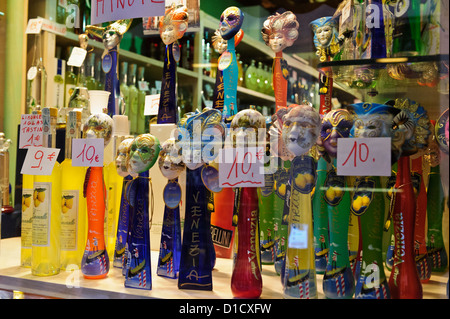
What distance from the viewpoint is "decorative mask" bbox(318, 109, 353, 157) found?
90cm

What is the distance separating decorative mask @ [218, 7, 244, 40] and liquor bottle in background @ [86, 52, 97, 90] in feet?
1.85

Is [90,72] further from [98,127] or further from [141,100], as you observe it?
[98,127]

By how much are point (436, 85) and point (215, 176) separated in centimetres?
47

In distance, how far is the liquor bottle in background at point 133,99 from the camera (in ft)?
5.39

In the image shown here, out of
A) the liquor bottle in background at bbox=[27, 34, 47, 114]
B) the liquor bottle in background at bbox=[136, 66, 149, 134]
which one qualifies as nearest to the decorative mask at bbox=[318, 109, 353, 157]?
the liquor bottle in background at bbox=[136, 66, 149, 134]

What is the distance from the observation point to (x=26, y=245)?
1.28 metres

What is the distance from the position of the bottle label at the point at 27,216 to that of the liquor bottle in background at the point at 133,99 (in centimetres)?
43

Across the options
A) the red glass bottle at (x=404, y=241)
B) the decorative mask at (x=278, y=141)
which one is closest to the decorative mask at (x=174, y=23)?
the decorative mask at (x=278, y=141)

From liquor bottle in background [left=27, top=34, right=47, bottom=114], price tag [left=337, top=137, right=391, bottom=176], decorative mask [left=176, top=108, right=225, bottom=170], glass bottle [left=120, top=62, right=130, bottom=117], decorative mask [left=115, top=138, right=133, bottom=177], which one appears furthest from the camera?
liquor bottle in background [left=27, top=34, right=47, bottom=114]

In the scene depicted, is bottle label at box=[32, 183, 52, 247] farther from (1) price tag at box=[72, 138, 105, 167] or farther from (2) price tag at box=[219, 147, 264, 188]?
(2) price tag at box=[219, 147, 264, 188]

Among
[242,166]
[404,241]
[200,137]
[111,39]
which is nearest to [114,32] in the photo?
[111,39]
